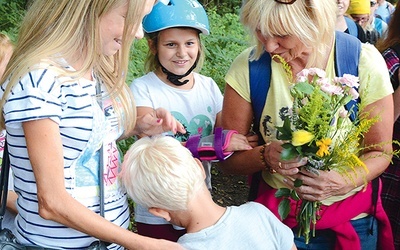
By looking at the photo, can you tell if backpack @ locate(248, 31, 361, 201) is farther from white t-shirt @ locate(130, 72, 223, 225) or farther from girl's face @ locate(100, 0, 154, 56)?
girl's face @ locate(100, 0, 154, 56)

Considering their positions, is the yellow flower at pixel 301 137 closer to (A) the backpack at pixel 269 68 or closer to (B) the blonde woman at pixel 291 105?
(B) the blonde woman at pixel 291 105

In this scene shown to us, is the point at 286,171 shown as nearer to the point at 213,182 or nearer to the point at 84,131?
the point at 84,131

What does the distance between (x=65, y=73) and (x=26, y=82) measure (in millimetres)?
148

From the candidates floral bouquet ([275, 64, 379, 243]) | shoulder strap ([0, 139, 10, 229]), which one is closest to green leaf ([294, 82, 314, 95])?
floral bouquet ([275, 64, 379, 243])

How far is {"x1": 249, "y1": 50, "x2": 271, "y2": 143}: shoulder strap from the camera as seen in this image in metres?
2.88

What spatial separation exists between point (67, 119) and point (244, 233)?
836 millimetres

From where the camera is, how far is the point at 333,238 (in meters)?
2.98

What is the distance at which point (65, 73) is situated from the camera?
226cm

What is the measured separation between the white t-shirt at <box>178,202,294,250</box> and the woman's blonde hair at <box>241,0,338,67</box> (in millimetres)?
771

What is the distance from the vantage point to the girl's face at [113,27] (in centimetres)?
233

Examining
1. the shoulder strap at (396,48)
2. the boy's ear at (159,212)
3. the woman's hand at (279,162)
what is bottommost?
the boy's ear at (159,212)

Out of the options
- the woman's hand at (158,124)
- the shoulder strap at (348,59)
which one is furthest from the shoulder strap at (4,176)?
the shoulder strap at (348,59)

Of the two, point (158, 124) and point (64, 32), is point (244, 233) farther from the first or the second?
point (64, 32)

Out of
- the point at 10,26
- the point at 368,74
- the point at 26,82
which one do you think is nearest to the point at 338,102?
the point at 368,74
